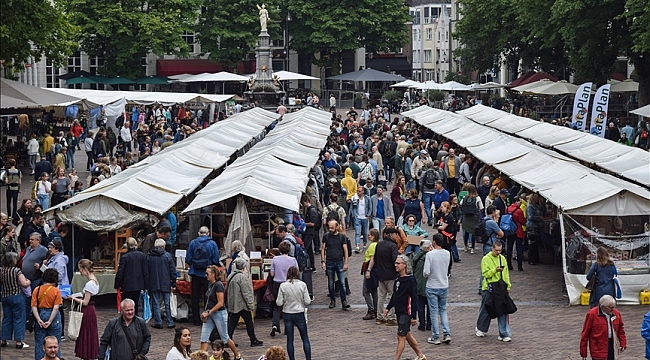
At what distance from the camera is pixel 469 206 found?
2214cm

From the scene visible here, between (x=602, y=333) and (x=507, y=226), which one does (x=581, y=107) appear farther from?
(x=602, y=333)

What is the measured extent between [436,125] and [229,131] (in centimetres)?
939

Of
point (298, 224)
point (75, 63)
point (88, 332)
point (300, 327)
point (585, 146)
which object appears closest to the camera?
point (88, 332)

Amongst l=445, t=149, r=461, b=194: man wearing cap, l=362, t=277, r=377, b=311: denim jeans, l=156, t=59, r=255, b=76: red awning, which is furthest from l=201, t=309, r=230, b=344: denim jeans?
l=156, t=59, r=255, b=76: red awning

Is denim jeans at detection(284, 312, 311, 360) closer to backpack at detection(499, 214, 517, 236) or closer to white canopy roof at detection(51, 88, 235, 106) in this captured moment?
backpack at detection(499, 214, 517, 236)

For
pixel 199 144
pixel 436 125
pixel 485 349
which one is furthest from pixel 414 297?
pixel 436 125

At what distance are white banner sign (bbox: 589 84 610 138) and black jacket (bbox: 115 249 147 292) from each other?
2373 centimetres

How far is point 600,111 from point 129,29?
1439 inches

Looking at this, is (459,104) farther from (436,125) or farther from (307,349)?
(307,349)

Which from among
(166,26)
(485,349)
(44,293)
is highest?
(166,26)

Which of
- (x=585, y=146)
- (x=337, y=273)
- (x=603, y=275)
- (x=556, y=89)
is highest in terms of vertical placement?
(x=556, y=89)

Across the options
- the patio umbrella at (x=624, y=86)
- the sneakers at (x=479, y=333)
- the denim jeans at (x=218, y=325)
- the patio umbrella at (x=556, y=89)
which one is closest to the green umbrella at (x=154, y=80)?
the patio umbrella at (x=556, y=89)

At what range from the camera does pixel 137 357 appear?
11.8m

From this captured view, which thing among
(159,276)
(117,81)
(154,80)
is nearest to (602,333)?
(159,276)
